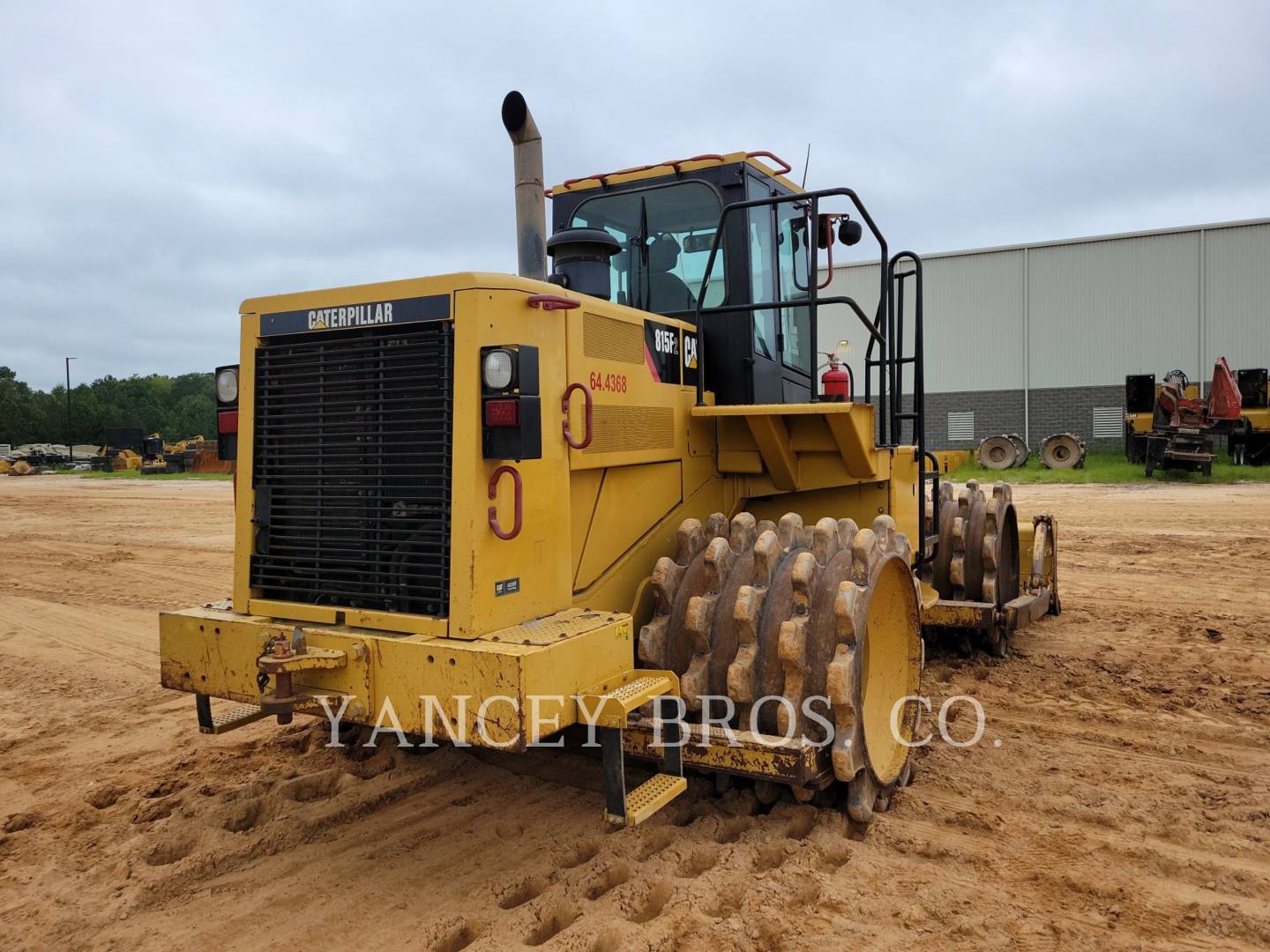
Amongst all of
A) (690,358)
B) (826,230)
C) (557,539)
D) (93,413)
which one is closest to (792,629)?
(557,539)

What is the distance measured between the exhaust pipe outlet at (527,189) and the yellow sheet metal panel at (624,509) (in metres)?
1.06

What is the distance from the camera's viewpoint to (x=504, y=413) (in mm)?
3566

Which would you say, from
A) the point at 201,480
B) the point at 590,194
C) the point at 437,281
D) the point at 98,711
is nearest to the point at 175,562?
the point at 98,711

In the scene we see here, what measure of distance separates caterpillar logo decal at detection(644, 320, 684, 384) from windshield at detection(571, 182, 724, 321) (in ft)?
1.32

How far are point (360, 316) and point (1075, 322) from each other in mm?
28902

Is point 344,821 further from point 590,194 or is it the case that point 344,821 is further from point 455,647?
point 590,194

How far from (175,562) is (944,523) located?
10.6m

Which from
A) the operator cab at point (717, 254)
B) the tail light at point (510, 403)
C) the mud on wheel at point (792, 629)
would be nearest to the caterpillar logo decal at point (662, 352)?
the operator cab at point (717, 254)

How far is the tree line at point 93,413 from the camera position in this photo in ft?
220

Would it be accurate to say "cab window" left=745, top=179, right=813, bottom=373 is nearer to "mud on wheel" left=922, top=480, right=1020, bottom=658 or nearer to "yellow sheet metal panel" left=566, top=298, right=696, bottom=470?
"yellow sheet metal panel" left=566, top=298, right=696, bottom=470

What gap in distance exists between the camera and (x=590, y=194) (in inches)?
220

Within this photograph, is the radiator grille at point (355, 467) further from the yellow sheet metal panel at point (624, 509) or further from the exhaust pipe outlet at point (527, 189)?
the exhaust pipe outlet at point (527, 189)

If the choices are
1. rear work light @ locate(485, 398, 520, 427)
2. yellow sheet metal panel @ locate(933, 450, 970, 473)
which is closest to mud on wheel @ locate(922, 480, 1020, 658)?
rear work light @ locate(485, 398, 520, 427)

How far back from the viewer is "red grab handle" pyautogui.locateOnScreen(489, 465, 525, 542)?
3.66 m
